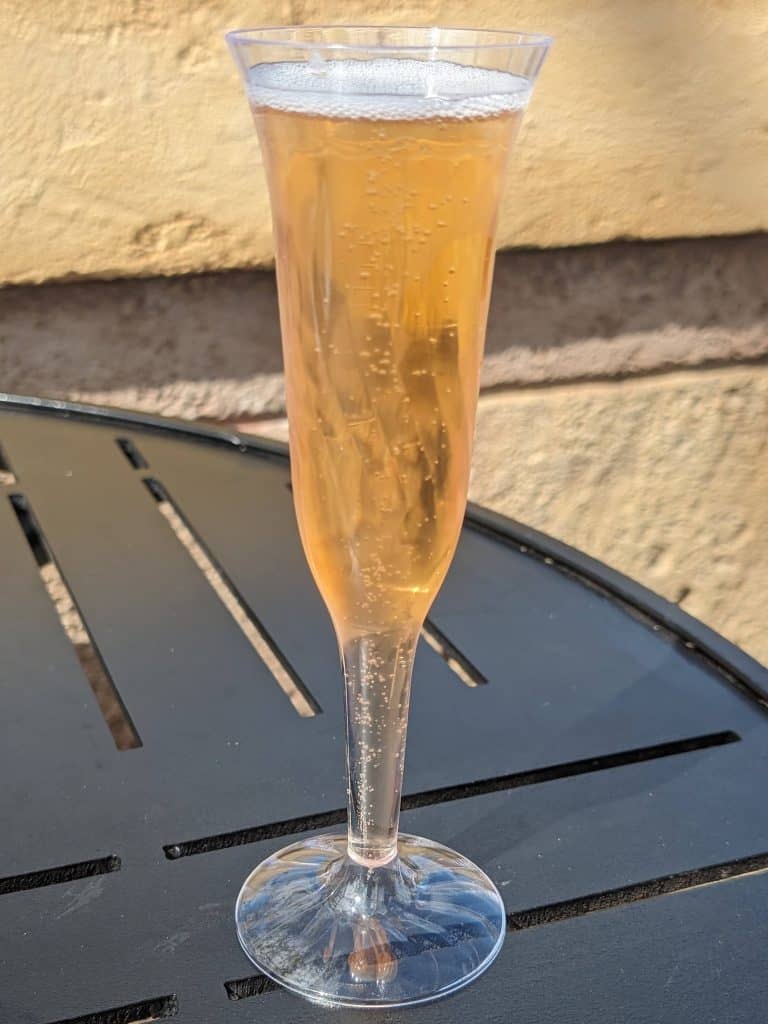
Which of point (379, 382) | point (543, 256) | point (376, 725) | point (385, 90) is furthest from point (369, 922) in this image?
point (543, 256)

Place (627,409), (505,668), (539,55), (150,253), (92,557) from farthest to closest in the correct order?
(627,409) < (150,253) < (92,557) < (505,668) < (539,55)

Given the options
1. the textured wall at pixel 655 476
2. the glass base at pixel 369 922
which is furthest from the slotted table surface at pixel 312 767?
the textured wall at pixel 655 476

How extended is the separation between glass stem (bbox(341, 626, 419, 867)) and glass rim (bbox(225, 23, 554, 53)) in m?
0.25

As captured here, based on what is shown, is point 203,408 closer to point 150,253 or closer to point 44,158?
point 150,253

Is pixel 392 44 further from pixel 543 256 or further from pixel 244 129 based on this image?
pixel 543 256

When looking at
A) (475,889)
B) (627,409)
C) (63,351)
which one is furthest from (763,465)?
(475,889)

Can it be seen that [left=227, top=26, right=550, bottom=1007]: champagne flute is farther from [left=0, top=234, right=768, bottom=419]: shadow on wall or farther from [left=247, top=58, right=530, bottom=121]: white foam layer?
[left=0, top=234, right=768, bottom=419]: shadow on wall

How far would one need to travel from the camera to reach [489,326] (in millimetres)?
1540

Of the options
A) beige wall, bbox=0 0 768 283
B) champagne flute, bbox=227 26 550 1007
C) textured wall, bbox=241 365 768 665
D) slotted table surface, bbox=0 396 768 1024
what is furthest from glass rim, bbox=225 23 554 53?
textured wall, bbox=241 365 768 665

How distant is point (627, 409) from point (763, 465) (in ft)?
0.71

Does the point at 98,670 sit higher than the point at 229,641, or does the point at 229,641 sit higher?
the point at 229,641

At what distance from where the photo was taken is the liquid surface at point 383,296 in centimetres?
51

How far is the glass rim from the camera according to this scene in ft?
1.66

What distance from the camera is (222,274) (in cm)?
145
